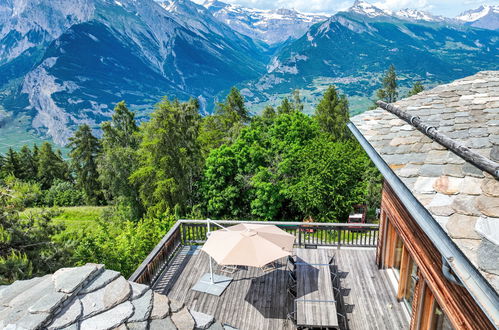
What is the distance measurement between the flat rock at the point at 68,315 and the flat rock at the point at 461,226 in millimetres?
3151

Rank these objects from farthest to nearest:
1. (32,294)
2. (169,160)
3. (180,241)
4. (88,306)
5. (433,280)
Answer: (169,160)
(180,241)
(433,280)
(32,294)
(88,306)

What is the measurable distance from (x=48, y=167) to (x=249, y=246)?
183 feet

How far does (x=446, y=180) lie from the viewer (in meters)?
3.81

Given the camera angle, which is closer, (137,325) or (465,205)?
(137,325)

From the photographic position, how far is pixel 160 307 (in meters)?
2.89

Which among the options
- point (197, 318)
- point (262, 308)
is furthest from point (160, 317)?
point (262, 308)

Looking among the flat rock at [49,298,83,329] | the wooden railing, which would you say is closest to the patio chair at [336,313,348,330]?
the wooden railing

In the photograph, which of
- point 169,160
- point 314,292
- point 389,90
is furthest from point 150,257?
point 389,90

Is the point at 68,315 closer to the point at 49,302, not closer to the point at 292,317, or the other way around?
the point at 49,302

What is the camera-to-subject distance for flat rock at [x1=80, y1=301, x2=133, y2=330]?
8.39ft

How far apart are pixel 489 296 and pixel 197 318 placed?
2.25m

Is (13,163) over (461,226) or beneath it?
beneath

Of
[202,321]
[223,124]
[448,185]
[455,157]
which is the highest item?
[223,124]

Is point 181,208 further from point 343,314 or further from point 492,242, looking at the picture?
point 492,242
